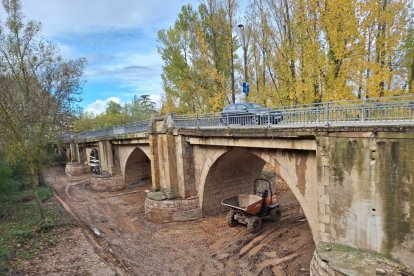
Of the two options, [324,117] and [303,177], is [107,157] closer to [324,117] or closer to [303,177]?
[303,177]

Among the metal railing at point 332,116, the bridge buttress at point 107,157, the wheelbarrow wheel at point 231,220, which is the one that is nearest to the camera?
the metal railing at point 332,116

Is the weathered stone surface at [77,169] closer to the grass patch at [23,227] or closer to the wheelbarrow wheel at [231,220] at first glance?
the grass patch at [23,227]

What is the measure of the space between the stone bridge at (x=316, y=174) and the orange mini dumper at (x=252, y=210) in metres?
1.84

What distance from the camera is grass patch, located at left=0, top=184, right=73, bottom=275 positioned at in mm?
10195

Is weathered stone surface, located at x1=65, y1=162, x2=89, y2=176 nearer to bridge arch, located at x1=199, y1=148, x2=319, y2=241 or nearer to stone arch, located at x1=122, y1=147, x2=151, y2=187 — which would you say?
stone arch, located at x1=122, y1=147, x2=151, y2=187

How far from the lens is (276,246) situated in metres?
11.9

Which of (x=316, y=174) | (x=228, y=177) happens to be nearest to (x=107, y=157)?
(x=228, y=177)

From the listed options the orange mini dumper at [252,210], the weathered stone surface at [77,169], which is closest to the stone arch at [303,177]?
the orange mini dumper at [252,210]

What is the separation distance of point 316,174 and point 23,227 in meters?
13.4

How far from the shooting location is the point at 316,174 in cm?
865

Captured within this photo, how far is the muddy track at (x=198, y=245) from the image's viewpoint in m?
10.6

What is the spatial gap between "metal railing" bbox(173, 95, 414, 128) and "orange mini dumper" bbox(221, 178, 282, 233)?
13.7 feet

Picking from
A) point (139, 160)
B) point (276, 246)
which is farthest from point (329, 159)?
point (139, 160)

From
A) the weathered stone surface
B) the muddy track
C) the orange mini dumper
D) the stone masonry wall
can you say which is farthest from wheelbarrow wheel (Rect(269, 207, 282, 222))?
the weathered stone surface
